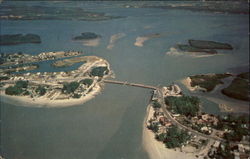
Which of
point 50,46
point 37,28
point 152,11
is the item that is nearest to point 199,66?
point 50,46

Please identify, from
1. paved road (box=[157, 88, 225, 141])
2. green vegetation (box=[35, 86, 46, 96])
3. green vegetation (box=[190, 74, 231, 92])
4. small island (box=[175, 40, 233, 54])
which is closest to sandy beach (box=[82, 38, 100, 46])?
small island (box=[175, 40, 233, 54])

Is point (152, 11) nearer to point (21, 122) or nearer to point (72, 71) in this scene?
point (72, 71)

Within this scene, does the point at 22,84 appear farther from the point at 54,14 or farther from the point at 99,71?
the point at 54,14

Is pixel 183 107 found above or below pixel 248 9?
below

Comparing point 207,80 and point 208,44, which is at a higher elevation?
point 208,44

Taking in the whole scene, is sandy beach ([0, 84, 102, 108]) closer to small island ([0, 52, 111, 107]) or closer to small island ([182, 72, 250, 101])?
small island ([0, 52, 111, 107])

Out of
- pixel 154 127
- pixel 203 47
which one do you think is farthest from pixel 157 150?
pixel 203 47
